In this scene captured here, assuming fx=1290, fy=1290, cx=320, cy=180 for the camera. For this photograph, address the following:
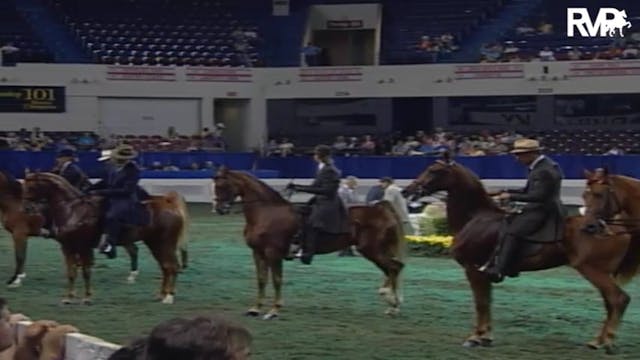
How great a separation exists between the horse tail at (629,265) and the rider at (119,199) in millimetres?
6881

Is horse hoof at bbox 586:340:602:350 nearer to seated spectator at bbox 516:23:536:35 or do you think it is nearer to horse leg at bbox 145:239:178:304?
horse leg at bbox 145:239:178:304

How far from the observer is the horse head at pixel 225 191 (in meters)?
16.5

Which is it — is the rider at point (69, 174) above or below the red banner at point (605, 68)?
below

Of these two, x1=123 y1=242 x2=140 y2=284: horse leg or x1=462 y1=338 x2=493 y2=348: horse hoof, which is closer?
x1=462 y1=338 x2=493 y2=348: horse hoof

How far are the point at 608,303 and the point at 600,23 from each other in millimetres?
35432

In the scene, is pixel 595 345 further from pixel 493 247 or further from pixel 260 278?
pixel 260 278

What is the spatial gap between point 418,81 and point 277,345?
109 ft

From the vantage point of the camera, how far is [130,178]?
17.3m

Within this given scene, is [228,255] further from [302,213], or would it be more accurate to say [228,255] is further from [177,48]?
[177,48]

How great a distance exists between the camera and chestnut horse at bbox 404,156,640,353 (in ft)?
42.3

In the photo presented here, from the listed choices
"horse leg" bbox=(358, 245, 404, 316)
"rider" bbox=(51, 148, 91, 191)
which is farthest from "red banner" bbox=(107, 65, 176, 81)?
"horse leg" bbox=(358, 245, 404, 316)

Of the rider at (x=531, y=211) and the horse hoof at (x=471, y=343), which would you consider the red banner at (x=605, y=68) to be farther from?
the horse hoof at (x=471, y=343)

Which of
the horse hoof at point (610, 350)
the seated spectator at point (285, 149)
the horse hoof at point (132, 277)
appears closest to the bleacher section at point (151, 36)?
the seated spectator at point (285, 149)

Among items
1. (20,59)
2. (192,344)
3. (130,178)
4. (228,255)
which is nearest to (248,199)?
(130,178)
